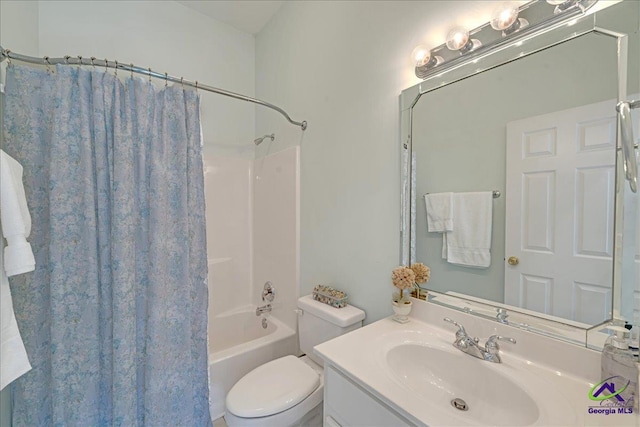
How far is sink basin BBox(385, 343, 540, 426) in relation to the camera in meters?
0.76

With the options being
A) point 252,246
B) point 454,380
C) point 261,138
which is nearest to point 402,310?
point 454,380

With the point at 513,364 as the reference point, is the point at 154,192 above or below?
above

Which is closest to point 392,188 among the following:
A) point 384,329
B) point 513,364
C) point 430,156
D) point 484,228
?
point 430,156

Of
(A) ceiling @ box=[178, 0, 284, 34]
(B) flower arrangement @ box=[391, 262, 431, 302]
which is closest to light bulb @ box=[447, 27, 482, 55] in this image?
(B) flower arrangement @ box=[391, 262, 431, 302]

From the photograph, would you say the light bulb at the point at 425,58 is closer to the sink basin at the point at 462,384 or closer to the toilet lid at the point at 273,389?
the sink basin at the point at 462,384

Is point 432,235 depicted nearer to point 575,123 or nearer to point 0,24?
point 575,123

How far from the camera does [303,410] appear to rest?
47.9 inches

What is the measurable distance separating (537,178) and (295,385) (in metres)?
1.36

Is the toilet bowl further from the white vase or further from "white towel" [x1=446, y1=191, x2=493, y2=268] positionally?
"white towel" [x1=446, y1=191, x2=493, y2=268]

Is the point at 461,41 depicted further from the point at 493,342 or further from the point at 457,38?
the point at 493,342

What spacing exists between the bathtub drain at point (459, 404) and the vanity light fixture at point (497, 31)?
1274mm

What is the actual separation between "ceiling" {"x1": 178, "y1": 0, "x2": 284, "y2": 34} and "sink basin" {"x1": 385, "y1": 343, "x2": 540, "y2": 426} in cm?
255

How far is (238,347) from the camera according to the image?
1636 millimetres

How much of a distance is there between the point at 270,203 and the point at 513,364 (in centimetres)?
182
